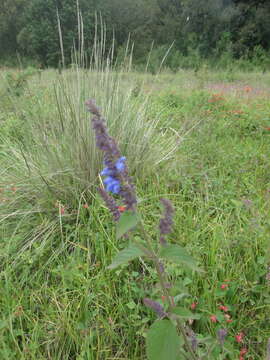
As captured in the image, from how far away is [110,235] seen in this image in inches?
74.2

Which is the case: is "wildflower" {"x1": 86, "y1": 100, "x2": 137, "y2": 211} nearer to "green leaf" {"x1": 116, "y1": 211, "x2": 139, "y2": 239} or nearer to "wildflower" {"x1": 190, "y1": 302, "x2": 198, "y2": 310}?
"green leaf" {"x1": 116, "y1": 211, "x2": 139, "y2": 239}

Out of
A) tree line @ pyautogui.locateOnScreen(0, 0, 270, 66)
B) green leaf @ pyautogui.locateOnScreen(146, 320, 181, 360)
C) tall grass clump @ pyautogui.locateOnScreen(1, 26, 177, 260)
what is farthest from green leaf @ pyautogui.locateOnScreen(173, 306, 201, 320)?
tree line @ pyautogui.locateOnScreen(0, 0, 270, 66)

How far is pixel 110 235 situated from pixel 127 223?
1.22 m

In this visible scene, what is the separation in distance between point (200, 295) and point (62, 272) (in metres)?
0.70

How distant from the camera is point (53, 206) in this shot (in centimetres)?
218

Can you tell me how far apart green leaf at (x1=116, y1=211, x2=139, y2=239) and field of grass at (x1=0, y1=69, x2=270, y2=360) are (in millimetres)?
215

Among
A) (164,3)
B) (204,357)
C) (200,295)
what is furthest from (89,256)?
(164,3)

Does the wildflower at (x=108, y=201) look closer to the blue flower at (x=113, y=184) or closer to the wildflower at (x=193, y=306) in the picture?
the blue flower at (x=113, y=184)

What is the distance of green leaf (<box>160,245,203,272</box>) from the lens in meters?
0.72

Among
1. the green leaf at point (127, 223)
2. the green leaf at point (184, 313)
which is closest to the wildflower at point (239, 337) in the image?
the green leaf at point (184, 313)

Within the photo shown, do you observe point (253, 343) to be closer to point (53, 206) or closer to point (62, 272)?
point (62, 272)

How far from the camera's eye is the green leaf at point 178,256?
72cm

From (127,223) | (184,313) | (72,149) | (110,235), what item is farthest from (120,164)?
(72,149)

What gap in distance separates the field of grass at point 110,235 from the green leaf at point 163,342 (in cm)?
12
